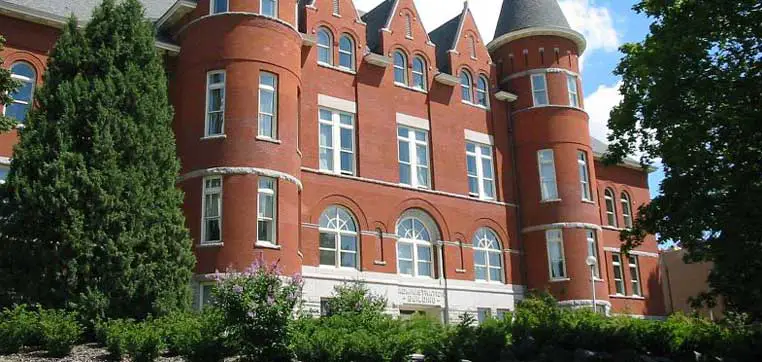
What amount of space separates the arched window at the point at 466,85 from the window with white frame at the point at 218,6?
41.6 feet

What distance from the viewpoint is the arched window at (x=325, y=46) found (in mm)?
30234

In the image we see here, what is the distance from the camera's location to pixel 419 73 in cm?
3347

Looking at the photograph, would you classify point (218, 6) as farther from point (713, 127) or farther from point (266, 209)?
point (713, 127)

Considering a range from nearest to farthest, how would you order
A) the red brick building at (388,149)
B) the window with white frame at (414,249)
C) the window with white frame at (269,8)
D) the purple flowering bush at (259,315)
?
the purple flowering bush at (259,315)
the red brick building at (388,149)
the window with white frame at (269,8)
the window with white frame at (414,249)

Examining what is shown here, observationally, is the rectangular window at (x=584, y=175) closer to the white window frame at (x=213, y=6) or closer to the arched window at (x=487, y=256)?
the arched window at (x=487, y=256)

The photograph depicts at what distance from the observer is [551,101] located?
117 feet

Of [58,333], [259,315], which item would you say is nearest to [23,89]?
[58,333]

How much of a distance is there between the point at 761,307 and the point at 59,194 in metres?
16.6

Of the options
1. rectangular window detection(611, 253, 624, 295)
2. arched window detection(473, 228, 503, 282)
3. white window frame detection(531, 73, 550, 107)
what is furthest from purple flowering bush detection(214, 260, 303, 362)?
rectangular window detection(611, 253, 624, 295)

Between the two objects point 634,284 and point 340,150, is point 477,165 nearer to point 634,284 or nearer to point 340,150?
point 340,150

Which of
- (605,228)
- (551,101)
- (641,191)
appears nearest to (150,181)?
(551,101)

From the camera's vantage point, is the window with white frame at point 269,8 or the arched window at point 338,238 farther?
the arched window at point 338,238

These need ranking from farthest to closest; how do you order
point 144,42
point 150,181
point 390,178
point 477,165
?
1. point 477,165
2. point 390,178
3. point 144,42
4. point 150,181

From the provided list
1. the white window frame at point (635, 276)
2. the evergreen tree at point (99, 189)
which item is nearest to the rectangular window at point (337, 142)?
the evergreen tree at point (99, 189)
